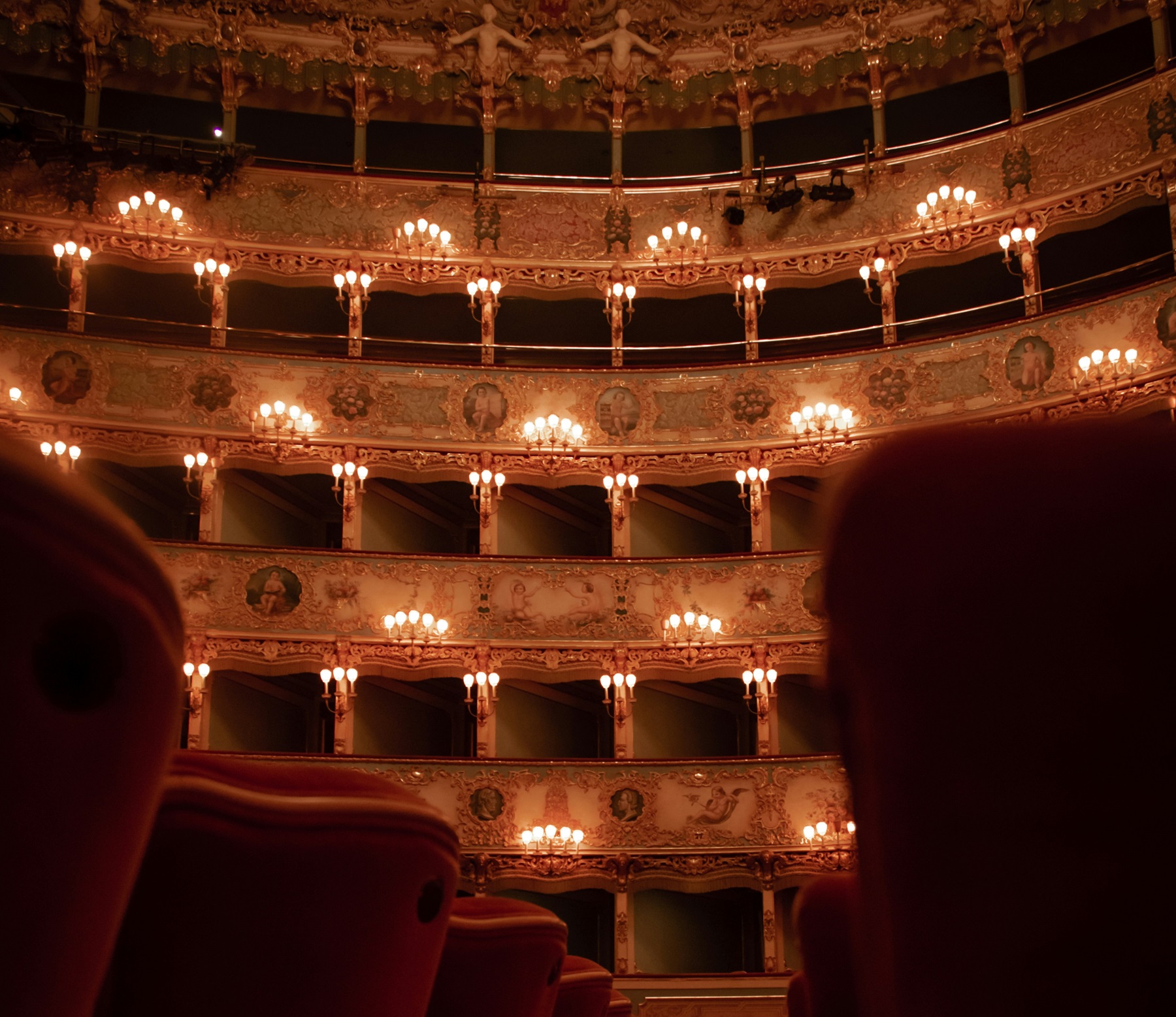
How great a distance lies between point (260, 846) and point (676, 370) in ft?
69.3

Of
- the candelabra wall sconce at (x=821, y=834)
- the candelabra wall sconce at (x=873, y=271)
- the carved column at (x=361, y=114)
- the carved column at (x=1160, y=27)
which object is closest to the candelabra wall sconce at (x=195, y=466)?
the carved column at (x=361, y=114)

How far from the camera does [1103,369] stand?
20125 millimetres

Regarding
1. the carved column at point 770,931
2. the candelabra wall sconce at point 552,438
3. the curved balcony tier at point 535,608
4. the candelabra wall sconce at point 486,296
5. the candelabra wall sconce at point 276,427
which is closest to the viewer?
the carved column at point 770,931

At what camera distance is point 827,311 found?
2438 centimetres

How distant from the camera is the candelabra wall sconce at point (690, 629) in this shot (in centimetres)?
2105

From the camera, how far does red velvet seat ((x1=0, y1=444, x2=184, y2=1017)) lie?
0.90 metres

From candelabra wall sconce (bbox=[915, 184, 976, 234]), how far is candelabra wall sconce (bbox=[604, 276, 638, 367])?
4929 millimetres

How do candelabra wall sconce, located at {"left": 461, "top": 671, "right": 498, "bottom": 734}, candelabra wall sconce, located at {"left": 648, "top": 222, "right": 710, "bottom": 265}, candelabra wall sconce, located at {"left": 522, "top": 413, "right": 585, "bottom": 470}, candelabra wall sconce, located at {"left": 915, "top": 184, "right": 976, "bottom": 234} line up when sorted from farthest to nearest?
candelabra wall sconce, located at {"left": 648, "top": 222, "right": 710, "bottom": 265} → candelabra wall sconce, located at {"left": 915, "top": 184, "right": 976, "bottom": 234} → candelabra wall sconce, located at {"left": 522, "top": 413, "right": 585, "bottom": 470} → candelabra wall sconce, located at {"left": 461, "top": 671, "right": 498, "bottom": 734}

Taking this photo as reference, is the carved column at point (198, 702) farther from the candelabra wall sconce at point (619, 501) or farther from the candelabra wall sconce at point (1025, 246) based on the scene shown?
the candelabra wall sconce at point (1025, 246)

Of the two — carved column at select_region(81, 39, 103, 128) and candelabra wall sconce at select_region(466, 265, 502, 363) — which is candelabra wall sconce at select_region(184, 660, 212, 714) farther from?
carved column at select_region(81, 39, 103, 128)

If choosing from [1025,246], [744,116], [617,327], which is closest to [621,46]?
[744,116]

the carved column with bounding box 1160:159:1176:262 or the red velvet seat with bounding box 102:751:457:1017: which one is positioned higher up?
the carved column with bounding box 1160:159:1176:262

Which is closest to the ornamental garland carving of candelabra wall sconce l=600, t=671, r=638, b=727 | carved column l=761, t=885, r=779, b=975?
carved column l=761, t=885, r=779, b=975

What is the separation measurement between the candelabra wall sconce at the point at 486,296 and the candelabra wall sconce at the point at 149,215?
4.89m
